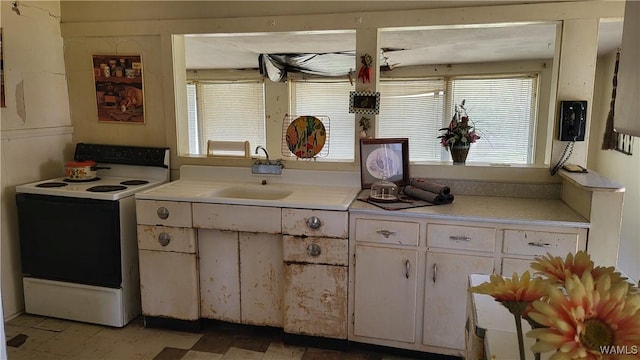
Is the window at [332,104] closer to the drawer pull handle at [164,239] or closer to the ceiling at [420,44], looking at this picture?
the ceiling at [420,44]

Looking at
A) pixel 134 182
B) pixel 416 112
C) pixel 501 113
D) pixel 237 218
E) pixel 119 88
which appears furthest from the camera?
pixel 416 112

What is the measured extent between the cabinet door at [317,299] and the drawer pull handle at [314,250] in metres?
0.07

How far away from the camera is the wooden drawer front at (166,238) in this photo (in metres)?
2.68

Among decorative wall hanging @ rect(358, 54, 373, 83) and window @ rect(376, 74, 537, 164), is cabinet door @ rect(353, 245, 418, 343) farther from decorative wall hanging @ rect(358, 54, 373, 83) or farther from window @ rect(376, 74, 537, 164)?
window @ rect(376, 74, 537, 164)

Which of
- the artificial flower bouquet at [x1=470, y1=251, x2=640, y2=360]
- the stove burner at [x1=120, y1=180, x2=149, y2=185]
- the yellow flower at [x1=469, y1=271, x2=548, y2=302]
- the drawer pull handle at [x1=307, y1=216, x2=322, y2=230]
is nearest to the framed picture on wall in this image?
the stove burner at [x1=120, y1=180, x2=149, y2=185]

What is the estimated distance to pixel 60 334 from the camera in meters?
2.79

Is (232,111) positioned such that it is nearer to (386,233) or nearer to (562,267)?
(386,233)

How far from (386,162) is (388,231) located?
0.57 metres

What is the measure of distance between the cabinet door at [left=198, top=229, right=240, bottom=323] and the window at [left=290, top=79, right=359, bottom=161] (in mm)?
3546

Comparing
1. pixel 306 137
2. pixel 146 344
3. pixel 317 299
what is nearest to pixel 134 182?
pixel 146 344

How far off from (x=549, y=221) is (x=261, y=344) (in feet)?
5.73

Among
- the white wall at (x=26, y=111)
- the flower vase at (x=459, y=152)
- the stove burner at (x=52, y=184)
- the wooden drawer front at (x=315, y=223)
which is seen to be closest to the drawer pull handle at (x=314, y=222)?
the wooden drawer front at (x=315, y=223)

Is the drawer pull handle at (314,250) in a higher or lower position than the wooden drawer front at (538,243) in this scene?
lower

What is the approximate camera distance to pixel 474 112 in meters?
5.85
